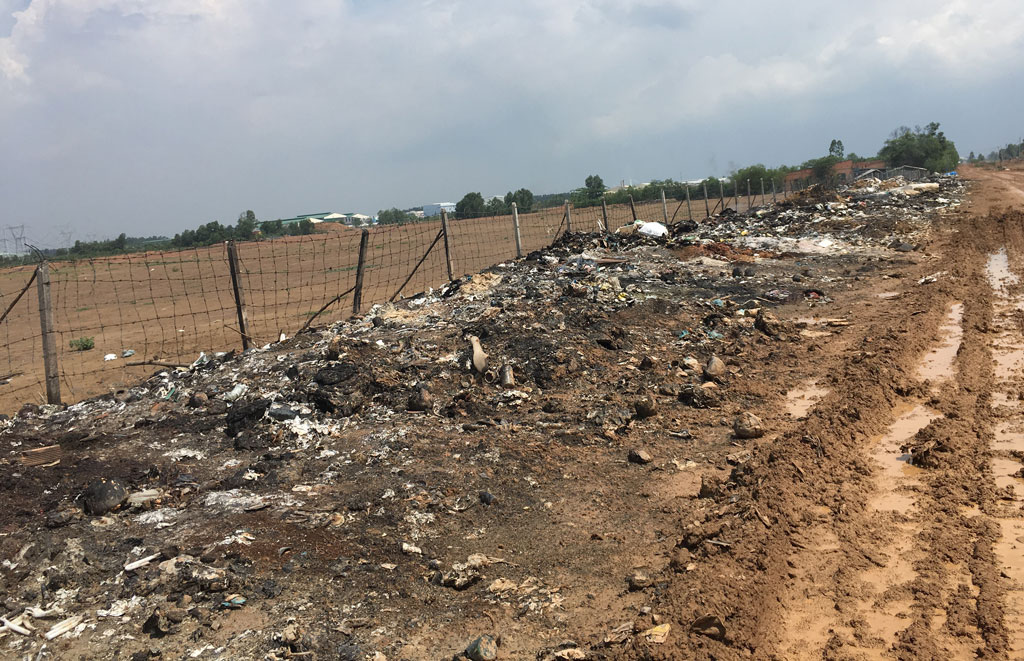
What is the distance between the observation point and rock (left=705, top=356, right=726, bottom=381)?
6.84 m

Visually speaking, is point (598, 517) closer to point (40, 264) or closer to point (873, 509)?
point (873, 509)

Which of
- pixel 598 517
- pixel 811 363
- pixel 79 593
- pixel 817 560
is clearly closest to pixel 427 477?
pixel 598 517

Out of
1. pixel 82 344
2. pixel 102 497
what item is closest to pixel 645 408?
pixel 102 497

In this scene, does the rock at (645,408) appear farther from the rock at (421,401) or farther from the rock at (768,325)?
the rock at (768,325)

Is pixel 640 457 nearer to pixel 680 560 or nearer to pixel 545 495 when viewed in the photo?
pixel 545 495

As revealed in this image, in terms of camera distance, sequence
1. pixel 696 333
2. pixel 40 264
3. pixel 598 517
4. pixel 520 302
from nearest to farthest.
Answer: pixel 598 517 < pixel 40 264 < pixel 696 333 < pixel 520 302

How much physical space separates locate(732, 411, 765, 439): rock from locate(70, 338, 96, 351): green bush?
1060cm

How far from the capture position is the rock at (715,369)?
6.84 m

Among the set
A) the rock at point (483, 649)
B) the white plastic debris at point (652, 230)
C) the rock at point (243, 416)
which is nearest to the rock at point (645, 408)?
the rock at point (483, 649)

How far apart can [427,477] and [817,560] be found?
2.59 meters

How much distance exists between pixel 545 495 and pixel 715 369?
3.02 m

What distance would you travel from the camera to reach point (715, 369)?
699 centimetres

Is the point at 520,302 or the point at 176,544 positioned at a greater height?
the point at 520,302

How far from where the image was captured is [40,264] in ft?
23.9
